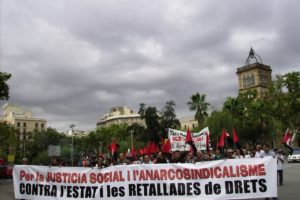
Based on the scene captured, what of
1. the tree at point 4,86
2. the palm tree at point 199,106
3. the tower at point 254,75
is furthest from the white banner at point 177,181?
the tower at point 254,75

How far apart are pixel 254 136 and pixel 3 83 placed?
145 feet

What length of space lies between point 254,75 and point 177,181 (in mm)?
114890

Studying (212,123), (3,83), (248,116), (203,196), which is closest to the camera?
(203,196)

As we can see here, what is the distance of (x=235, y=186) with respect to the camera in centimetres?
1016

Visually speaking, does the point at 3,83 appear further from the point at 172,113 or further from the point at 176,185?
the point at 172,113

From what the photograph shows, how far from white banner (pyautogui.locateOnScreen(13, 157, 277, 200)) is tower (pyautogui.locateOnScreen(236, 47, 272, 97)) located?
111178 mm

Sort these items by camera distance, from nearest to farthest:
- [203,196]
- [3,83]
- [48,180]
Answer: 1. [203,196]
2. [48,180]
3. [3,83]

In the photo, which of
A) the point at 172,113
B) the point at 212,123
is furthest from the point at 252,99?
the point at 172,113

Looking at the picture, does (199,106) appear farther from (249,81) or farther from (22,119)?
(22,119)

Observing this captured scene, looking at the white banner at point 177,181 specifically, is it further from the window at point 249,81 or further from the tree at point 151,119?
the window at point 249,81

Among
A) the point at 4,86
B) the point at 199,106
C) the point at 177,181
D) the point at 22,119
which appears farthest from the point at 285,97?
the point at 22,119

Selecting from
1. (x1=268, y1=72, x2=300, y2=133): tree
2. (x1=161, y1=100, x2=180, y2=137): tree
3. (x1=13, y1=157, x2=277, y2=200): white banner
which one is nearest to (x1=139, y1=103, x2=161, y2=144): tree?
(x1=161, y1=100, x2=180, y2=137): tree

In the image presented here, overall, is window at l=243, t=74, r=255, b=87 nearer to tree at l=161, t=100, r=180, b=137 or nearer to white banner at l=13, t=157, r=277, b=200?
tree at l=161, t=100, r=180, b=137

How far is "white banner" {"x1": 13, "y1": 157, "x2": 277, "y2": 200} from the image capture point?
1011cm
